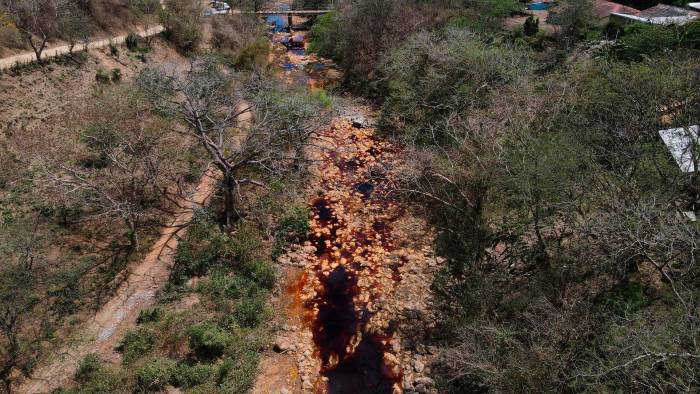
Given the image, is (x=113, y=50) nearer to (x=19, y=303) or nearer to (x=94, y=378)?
(x=19, y=303)

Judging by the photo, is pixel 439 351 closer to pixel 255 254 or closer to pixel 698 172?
pixel 255 254

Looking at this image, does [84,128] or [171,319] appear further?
[84,128]

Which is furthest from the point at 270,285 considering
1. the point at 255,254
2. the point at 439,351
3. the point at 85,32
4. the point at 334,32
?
the point at 334,32

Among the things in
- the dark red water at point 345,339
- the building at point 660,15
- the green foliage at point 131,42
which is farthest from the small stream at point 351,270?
the building at point 660,15

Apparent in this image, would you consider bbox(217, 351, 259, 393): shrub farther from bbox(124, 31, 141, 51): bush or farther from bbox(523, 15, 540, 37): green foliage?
bbox(523, 15, 540, 37): green foliage

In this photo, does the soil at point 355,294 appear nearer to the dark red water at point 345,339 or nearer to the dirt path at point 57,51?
the dark red water at point 345,339

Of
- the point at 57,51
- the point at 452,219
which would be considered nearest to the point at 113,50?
the point at 57,51
